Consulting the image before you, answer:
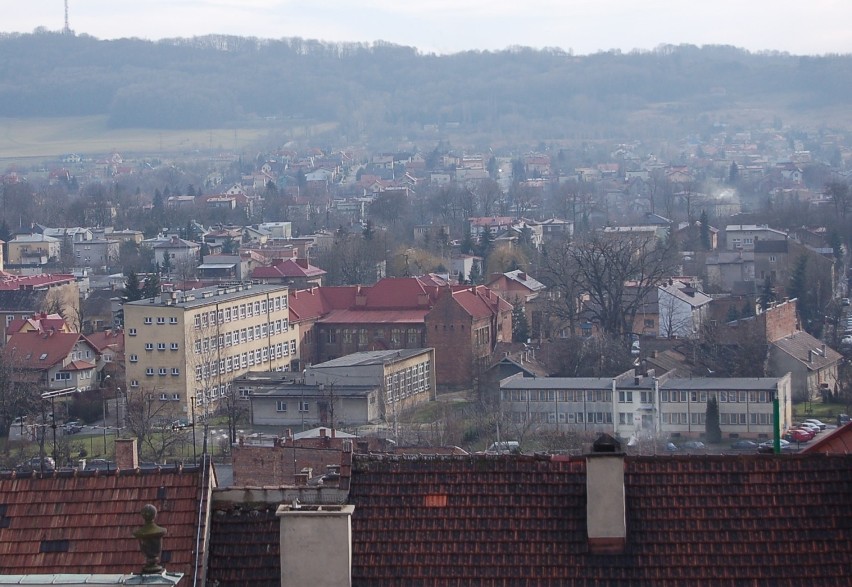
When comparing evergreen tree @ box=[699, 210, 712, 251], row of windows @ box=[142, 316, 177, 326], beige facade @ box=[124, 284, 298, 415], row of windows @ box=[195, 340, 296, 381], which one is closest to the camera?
beige facade @ box=[124, 284, 298, 415]

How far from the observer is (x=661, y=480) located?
342 inches

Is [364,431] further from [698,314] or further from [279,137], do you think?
[279,137]

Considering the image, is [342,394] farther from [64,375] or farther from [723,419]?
[64,375]

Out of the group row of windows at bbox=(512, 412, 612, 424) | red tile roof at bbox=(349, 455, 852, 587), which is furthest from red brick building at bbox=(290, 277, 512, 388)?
red tile roof at bbox=(349, 455, 852, 587)

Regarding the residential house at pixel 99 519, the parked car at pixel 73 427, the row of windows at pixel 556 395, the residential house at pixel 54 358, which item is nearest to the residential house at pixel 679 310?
the row of windows at pixel 556 395

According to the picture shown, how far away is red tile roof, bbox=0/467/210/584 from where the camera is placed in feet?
27.5

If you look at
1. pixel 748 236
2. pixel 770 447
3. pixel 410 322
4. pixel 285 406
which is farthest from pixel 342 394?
pixel 748 236

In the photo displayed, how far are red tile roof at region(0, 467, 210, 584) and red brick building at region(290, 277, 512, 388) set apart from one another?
3031 centimetres

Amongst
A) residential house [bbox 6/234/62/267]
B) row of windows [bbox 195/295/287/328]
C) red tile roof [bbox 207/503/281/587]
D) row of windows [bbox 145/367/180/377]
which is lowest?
residential house [bbox 6/234/62/267]

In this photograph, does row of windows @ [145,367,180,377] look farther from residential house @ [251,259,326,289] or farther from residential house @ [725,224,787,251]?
residential house @ [725,224,787,251]

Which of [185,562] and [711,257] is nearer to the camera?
[185,562]

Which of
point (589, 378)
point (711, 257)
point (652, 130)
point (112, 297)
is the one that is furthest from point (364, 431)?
point (652, 130)

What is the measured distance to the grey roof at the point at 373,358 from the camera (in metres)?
35.8

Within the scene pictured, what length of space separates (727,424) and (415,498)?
23642mm
